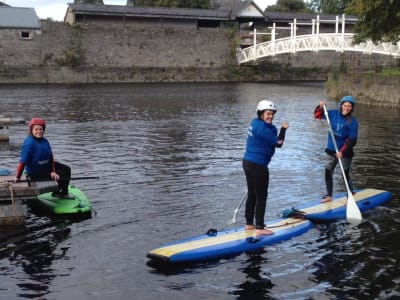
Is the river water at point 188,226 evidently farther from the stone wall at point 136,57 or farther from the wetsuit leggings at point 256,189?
the stone wall at point 136,57

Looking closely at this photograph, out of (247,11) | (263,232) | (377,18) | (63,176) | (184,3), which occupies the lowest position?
(263,232)

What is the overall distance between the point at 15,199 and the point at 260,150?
14.3ft

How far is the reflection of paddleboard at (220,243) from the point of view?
26.2 feet

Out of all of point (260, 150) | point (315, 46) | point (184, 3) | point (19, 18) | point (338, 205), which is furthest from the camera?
point (184, 3)

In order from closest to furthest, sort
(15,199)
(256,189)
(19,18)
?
(256,189) → (15,199) → (19,18)

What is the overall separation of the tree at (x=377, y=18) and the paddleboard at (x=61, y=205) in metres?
19.8

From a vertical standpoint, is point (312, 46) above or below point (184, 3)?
below

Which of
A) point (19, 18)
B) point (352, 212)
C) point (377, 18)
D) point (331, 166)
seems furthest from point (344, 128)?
point (19, 18)

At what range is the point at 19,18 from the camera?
2330 inches

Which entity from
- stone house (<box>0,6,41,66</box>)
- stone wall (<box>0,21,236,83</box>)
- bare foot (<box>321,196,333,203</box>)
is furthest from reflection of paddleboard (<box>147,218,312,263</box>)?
stone house (<box>0,6,41,66</box>)

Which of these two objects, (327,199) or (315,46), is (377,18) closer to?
(327,199)

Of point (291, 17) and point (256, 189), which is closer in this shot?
point (256, 189)

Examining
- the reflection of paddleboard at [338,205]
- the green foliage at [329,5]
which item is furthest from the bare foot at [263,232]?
→ the green foliage at [329,5]

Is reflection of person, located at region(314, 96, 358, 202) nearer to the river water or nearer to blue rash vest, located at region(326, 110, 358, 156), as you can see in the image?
blue rash vest, located at region(326, 110, 358, 156)
